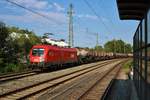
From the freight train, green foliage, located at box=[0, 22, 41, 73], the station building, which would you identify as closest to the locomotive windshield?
the freight train

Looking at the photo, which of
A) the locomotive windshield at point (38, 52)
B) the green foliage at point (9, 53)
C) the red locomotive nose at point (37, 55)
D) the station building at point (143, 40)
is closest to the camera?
the station building at point (143, 40)

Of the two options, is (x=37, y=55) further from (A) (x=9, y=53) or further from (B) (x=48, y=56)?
(A) (x=9, y=53)

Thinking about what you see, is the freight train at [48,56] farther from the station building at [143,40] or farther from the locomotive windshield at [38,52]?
the station building at [143,40]

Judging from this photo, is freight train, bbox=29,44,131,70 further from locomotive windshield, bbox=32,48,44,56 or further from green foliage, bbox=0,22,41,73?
green foliage, bbox=0,22,41,73

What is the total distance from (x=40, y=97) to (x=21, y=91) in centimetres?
240

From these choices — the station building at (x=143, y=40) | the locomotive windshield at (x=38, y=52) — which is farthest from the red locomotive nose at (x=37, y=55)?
the station building at (x=143, y=40)

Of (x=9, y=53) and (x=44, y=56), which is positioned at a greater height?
(x=9, y=53)

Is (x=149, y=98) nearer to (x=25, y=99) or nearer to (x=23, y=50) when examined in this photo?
(x=25, y=99)

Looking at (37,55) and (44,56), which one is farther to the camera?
(37,55)

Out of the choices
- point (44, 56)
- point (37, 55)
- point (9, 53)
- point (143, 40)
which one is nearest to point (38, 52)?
point (37, 55)

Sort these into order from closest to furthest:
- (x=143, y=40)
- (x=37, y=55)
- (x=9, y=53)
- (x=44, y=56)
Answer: (x=143, y=40), (x=44, y=56), (x=37, y=55), (x=9, y=53)

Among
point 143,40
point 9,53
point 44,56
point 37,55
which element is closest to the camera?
point 143,40

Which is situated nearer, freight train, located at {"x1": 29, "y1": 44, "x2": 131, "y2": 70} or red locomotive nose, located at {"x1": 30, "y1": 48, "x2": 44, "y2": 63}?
freight train, located at {"x1": 29, "y1": 44, "x2": 131, "y2": 70}

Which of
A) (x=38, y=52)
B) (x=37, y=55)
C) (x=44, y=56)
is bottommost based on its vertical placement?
(x=44, y=56)
